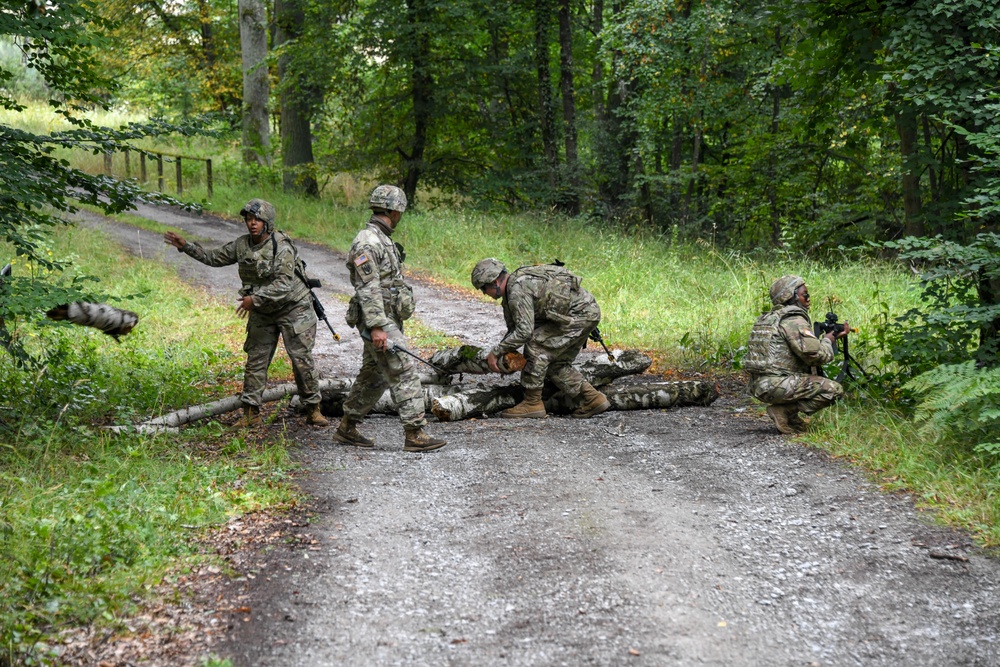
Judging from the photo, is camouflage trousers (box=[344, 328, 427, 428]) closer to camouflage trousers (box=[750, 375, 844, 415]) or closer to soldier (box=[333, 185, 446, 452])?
soldier (box=[333, 185, 446, 452])

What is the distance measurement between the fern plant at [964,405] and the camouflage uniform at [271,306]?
492 centimetres

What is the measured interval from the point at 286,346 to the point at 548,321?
2.40 metres

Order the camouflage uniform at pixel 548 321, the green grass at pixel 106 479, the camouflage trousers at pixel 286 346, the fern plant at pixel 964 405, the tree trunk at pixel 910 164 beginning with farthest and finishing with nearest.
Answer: the tree trunk at pixel 910 164 < the camouflage uniform at pixel 548 321 < the camouflage trousers at pixel 286 346 < the fern plant at pixel 964 405 < the green grass at pixel 106 479

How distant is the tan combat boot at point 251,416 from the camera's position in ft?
26.2

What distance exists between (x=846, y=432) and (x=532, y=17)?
19624 mm

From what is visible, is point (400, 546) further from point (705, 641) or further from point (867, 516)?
point (867, 516)

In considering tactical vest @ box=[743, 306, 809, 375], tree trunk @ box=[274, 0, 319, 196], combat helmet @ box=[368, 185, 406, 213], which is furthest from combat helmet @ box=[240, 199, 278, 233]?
tree trunk @ box=[274, 0, 319, 196]

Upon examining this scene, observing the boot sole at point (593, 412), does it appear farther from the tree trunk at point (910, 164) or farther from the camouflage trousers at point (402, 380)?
the tree trunk at point (910, 164)

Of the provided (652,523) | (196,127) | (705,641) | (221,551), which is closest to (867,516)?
(652,523)

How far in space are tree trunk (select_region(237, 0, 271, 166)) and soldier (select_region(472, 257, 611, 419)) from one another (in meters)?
16.6

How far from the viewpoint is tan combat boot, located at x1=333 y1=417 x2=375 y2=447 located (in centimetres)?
749

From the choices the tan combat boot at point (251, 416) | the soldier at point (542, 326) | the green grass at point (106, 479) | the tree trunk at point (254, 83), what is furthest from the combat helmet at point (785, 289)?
the tree trunk at point (254, 83)

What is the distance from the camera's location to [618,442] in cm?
752

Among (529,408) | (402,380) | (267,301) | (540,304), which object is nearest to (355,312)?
(402,380)
